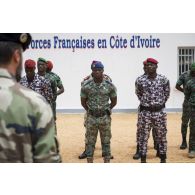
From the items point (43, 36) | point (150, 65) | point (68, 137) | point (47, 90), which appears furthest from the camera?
point (43, 36)

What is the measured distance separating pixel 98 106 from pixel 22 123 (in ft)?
12.6

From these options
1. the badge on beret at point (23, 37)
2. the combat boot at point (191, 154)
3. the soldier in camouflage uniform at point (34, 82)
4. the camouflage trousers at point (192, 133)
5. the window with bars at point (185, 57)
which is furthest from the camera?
the window with bars at point (185, 57)

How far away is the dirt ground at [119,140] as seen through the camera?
715 centimetres

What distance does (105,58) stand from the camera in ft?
46.9

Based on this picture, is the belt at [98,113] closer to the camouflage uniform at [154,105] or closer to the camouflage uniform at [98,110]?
the camouflage uniform at [98,110]

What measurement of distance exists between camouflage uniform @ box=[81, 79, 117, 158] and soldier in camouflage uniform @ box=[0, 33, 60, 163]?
147 inches

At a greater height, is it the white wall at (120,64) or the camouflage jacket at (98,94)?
the white wall at (120,64)

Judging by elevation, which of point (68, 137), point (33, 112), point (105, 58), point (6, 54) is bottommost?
point (68, 137)

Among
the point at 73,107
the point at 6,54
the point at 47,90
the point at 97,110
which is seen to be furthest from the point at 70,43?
the point at 6,54

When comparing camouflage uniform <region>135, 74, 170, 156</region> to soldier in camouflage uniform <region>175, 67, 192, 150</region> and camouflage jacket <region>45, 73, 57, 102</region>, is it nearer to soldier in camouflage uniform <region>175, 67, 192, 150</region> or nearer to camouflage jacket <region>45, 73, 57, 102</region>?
soldier in camouflage uniform <region>175, 67, 192, 150</region>

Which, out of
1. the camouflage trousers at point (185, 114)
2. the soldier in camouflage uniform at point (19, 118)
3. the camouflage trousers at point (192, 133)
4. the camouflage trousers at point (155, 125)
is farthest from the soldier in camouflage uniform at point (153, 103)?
the soldier in camouflage uniform at point (19, 118)

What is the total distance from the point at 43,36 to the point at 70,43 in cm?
87

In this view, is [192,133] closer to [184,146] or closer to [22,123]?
[184,146]

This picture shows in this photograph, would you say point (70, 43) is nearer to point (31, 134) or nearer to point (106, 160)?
point (106, 160)
